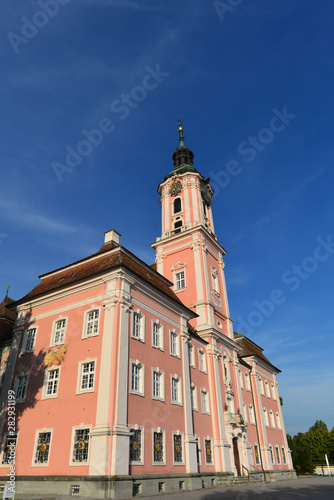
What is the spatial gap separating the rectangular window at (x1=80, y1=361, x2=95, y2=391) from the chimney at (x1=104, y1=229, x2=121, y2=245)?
984 cm

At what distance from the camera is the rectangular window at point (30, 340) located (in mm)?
24230

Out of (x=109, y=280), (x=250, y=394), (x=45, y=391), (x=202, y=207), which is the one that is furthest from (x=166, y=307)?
(x=250, y=394)

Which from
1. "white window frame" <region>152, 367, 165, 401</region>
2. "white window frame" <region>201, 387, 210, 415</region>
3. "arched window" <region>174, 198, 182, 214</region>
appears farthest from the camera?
"arched window" <region>174, 198, 182, 214</region>

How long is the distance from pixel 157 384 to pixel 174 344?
3905mm

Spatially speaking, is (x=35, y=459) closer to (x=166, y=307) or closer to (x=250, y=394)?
(x=166, y=307)

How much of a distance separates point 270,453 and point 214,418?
15693 millimetres

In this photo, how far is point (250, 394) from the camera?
41750 mm

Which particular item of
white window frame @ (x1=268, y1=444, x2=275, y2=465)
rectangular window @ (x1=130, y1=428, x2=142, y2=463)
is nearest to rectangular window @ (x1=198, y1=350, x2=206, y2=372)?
rectangular window @ (x1=130, y1=428, x2=142, y2=463)

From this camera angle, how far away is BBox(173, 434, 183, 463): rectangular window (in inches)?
887

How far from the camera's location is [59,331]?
23.3 metres

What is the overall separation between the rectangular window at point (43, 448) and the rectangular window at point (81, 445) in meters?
2.08

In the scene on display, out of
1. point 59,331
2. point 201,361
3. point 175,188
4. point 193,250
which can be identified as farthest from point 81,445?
point 175,188

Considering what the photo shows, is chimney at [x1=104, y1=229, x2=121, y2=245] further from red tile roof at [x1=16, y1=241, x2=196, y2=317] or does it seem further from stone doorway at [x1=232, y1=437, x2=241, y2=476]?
stone doorway at [x1=232, y1=437, x2=241, y2=476]

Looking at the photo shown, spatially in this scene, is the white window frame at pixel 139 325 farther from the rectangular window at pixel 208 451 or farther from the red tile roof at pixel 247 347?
the red tile roof at pixel 247 347
